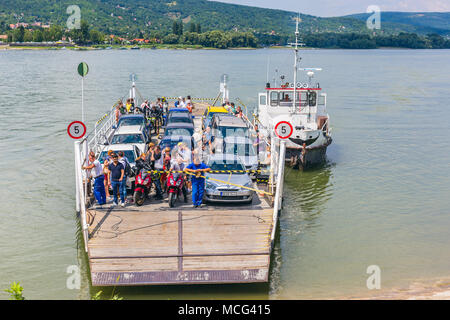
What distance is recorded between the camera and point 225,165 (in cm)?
1564

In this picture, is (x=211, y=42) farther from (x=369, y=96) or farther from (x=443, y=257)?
(x=443, y=257)

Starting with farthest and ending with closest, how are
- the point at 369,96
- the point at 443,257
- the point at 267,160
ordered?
the point at 369,96, the point at 267,160, the point at 443,257

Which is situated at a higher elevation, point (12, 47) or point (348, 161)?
point (12, 47)

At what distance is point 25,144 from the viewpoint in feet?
94.0

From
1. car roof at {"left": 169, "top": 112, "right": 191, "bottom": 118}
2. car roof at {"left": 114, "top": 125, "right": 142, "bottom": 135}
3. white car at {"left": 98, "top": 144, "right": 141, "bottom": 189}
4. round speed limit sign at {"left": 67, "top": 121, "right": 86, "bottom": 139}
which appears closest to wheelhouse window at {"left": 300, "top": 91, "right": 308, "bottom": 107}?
car roof at {"left": 169, "top": 112, "right": 191, "bottom": 118}

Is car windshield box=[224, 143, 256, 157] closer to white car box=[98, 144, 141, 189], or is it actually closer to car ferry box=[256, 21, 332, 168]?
white car box=[98, 144, 141, 189]

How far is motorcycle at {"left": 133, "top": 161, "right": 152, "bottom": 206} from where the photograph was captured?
45.4 ft

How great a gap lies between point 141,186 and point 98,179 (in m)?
1.25

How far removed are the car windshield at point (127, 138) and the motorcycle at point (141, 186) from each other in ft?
19.0

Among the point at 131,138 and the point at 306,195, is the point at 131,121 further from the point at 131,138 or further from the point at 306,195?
the point at 306,195

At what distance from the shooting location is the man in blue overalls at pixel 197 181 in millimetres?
13375

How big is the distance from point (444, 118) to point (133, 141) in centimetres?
3322

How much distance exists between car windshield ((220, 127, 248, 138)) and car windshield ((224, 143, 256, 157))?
3.83 feet
